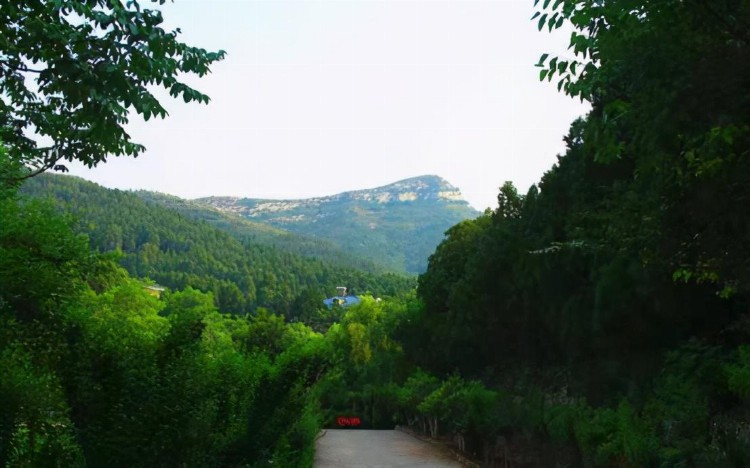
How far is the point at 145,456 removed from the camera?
6668mm

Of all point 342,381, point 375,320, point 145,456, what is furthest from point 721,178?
point 375,320

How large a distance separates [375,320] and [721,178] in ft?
241

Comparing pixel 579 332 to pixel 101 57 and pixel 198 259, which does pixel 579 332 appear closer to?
pixel 101 57

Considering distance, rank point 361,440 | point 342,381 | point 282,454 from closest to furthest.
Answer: point 282,454, point 361,440, point 342,381

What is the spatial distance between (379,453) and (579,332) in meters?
8.35

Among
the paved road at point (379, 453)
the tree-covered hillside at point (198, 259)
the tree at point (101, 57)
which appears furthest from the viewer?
the tree-covered hillside at point (198, 259)

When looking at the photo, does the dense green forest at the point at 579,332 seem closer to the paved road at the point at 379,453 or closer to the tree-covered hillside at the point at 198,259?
the paved road at the point at 379,453

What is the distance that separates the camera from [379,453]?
23922 mm

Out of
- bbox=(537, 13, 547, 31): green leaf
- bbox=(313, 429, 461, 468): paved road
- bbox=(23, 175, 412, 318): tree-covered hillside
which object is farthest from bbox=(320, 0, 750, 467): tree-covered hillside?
bbox=(23, 175, 412, 318): tree-covered hillside

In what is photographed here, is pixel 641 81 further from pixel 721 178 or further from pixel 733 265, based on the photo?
pixel 733 265

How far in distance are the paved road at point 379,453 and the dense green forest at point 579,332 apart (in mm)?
1122

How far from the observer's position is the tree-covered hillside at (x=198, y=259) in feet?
478

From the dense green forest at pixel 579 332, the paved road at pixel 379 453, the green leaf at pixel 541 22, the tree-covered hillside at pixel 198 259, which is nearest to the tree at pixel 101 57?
the dense green forest at pixel 579 332

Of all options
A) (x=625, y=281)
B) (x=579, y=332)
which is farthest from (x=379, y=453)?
(x=625, y=281)
